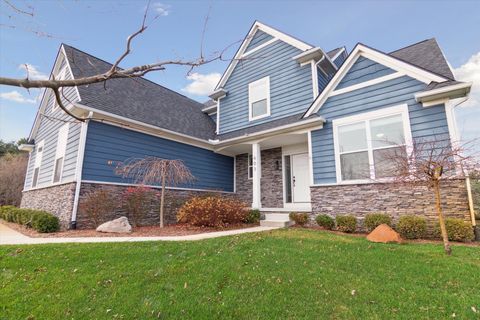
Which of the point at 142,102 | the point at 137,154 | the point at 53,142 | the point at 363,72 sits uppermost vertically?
the point at 142,102

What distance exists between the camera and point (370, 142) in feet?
24.6

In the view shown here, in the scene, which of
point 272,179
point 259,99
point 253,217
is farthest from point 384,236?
point 259,99

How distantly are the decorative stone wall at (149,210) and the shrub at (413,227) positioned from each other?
24.1ft

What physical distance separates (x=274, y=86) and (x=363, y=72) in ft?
13.3

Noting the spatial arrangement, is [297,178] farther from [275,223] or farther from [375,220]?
[375,220]

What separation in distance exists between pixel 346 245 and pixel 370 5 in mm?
9205

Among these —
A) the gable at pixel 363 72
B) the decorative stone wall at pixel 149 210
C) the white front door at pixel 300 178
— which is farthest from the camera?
the white front door at pixel 300 178

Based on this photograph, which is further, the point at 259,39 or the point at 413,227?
the point at 259,39

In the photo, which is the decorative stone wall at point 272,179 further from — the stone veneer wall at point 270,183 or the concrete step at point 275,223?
the concrete step at point 275,223

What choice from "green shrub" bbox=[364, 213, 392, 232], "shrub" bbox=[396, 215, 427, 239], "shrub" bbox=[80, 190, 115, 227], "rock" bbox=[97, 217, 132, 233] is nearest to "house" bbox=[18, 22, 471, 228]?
"shrub" bbox=[80, 190, 115, 227]

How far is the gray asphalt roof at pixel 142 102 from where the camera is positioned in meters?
9.03

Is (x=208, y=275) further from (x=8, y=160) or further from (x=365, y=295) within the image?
(x=8, y=160)

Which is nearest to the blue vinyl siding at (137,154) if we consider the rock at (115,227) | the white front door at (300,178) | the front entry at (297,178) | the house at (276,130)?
the house at (276,130)

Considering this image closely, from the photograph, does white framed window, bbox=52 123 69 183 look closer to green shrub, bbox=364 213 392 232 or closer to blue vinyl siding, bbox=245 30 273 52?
blue vinyl siding, bbox=245 30 273 52
